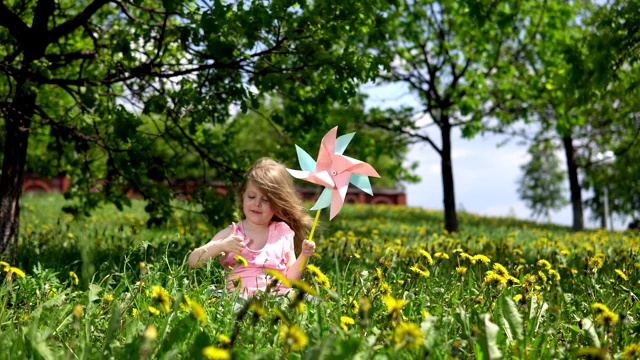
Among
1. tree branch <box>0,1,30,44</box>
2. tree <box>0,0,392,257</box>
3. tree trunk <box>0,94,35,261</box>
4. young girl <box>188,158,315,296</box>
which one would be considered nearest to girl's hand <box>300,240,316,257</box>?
young girl <box>188,158,315,296</box>

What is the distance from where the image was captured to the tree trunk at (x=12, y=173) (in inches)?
225

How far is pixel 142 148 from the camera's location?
5.58 metres

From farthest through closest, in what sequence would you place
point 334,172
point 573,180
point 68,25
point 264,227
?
point 573,180, point 68,25, point 264,227, point 334,172

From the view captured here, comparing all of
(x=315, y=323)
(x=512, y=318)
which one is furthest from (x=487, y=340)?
(x=315, y=323)

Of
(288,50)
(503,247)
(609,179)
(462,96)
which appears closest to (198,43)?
(288,50)

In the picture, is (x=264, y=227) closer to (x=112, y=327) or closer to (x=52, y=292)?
(x=52, y=292)

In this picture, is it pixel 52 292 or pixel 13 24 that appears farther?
pixel 13 24

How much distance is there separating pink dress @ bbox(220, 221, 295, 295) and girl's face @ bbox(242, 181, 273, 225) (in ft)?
0.34

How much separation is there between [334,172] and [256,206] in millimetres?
588

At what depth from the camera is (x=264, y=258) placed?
3.89 meters

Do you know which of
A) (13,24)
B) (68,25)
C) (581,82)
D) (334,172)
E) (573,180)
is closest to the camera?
(334,172)

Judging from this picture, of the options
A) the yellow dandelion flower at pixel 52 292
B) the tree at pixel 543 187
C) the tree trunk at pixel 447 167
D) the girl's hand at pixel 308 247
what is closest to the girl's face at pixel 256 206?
the girl's hand at pixel 308 247

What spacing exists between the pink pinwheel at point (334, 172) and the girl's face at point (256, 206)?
39 cm

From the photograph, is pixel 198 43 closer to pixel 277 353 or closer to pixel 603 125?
pixel 277 353
